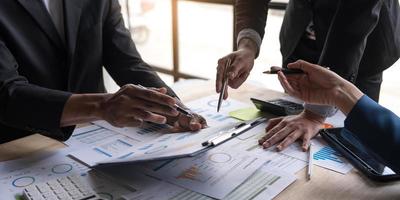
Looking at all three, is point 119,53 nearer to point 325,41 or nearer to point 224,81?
point 224,81

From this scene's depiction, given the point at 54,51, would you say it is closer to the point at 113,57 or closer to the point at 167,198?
the point at 113,57

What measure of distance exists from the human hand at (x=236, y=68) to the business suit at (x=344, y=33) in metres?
0.17

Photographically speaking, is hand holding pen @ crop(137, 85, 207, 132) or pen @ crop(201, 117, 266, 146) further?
hand holding pen @ crop(137, 85, 207, 132)

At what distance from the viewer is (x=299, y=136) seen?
1061mm

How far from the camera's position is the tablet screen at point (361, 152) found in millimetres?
884

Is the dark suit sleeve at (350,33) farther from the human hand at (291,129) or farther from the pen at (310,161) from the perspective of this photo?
the pen at (310,161)

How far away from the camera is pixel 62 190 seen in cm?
83

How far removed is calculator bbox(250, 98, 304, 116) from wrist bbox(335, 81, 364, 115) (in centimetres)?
31

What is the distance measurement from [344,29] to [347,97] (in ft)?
1.06

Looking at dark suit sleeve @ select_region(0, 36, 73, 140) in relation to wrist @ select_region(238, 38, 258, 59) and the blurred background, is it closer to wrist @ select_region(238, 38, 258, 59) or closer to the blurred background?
wrist @ select_region(238, 38, 258, 59)

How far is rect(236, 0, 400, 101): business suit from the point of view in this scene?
3.73 feet

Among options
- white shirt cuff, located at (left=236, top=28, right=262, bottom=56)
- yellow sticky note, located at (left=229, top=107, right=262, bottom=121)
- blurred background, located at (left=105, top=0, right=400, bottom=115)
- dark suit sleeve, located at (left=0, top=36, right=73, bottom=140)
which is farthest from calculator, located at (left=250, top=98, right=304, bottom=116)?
blurred background, located at (left=105, top=0, right=400, bottom=115)

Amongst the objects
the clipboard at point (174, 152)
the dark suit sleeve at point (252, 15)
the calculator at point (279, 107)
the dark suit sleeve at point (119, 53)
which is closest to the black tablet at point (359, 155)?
the calculator at point (279, 107)

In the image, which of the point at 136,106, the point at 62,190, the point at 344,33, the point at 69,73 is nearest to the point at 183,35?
the point at 69,73
